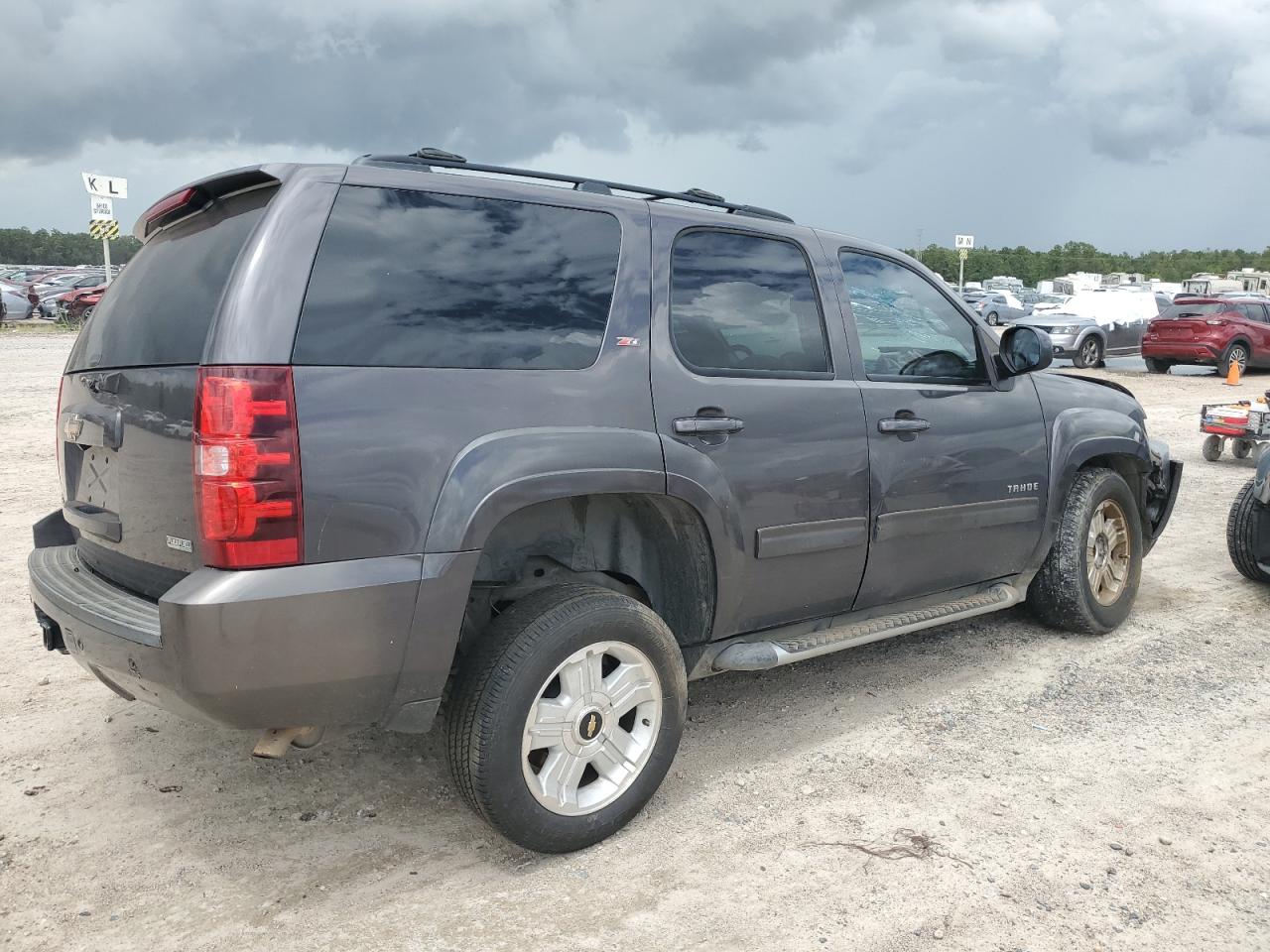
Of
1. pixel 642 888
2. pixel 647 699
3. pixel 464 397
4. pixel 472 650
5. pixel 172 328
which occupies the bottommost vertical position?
pixel 642 888

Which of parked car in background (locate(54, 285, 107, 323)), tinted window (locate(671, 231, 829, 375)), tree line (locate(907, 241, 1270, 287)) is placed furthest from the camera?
tree line (locate(907, 241, 1270, 287))

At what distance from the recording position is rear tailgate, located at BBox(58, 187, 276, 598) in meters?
2.77

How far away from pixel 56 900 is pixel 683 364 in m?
2.34

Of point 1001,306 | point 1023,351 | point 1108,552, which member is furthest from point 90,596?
point 1001,306

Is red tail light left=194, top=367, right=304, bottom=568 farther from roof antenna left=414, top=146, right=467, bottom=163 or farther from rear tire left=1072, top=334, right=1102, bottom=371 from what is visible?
rear tire left=1072, top=334, right=1102, bottom=371

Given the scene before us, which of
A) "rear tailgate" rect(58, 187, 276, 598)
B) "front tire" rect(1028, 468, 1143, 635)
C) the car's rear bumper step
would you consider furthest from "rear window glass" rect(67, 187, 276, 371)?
"front tire" rect(1028, 468, 1143, 635)

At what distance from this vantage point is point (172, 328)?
2.94 metres

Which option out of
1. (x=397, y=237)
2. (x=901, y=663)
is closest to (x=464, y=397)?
(x=397, y=237)

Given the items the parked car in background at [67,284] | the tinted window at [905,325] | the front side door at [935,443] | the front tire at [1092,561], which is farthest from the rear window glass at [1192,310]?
the parked car in background at [67,284]

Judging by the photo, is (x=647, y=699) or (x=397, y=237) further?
(x=647, y=699)

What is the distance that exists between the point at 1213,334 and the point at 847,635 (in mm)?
19585

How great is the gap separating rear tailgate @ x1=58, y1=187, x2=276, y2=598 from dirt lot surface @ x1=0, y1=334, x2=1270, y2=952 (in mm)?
835

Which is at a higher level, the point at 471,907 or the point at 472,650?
the point at 472,650

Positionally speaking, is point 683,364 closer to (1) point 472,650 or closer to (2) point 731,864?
(1) point 472,650
